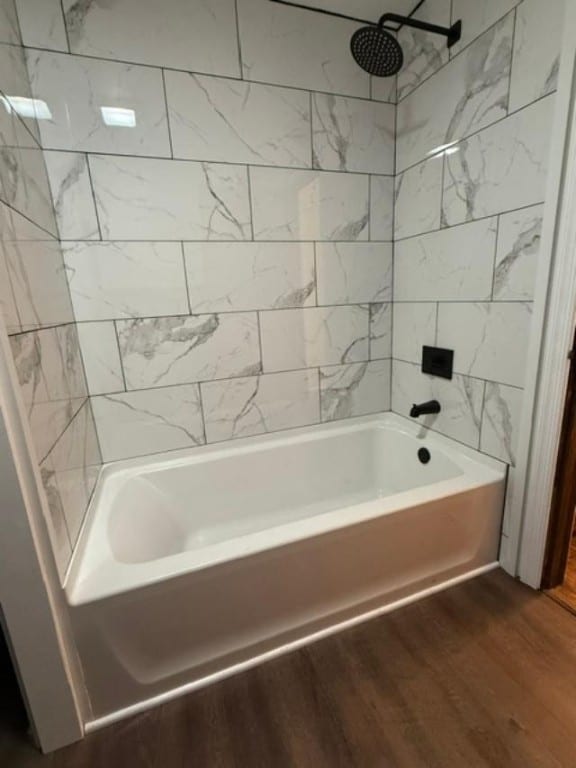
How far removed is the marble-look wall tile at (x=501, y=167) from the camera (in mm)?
1141

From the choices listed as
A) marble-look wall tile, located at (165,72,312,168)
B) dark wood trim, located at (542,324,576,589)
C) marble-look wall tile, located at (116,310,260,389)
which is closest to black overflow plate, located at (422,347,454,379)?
dark wood trim, located at (542,324,576,589)

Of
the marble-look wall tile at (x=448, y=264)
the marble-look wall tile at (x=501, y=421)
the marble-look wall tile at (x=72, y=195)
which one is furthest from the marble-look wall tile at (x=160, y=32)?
the marble-look wall tile at (x=501, y=421)

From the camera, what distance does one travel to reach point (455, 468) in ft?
5.03

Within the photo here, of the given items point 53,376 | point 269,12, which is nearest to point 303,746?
point 53,376

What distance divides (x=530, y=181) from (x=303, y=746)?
1855mm

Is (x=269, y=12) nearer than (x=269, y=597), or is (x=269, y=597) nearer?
(x=269, y=597)

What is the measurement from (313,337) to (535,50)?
127 centimetres

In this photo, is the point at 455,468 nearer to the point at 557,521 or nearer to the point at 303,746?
the point at 557,521

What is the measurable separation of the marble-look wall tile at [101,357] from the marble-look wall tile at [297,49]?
1.25 meters

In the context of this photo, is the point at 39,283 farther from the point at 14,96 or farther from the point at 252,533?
the point at 252,533

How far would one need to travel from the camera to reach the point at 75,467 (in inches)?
47.4

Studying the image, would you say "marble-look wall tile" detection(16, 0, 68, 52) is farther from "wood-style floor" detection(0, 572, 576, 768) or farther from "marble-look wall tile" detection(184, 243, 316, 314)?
"wood-style floor" detection(0, 572, 576, 768)

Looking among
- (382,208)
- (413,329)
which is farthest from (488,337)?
(382,208)

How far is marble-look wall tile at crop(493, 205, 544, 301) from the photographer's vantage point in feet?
3.92
